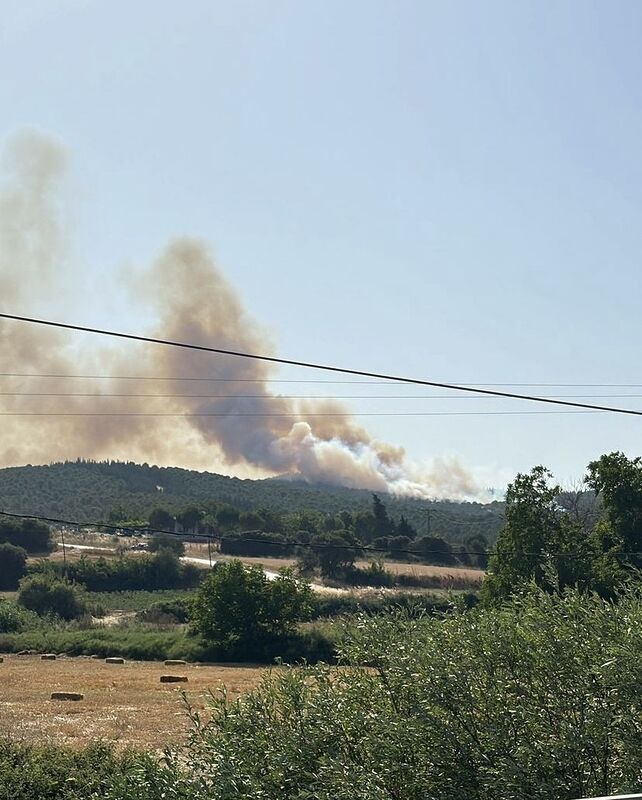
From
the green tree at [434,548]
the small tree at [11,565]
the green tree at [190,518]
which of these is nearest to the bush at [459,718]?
the small tree at [11,565]

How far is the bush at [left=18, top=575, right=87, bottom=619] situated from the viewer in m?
81.9

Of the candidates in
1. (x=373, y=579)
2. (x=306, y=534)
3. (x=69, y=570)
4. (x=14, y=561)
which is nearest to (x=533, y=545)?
(x=373, y=579)

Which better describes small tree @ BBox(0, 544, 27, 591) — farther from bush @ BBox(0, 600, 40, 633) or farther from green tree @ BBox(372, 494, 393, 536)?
green tree @ BBox(372, 494, 393, 536)

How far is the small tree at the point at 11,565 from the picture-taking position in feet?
340

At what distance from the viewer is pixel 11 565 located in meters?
106

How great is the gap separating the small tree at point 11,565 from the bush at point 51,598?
1940 centimetres

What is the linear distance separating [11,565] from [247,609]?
2062 inches

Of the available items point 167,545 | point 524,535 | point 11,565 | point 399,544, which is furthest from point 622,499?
point 167,545

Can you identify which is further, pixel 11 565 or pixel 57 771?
pixel 11 565

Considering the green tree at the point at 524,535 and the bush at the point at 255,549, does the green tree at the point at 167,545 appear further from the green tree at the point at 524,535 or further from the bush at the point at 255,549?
the green tree at the point at 524,535

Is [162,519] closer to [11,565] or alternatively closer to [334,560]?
[11,565]

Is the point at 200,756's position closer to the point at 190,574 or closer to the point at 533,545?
the point at 533,545

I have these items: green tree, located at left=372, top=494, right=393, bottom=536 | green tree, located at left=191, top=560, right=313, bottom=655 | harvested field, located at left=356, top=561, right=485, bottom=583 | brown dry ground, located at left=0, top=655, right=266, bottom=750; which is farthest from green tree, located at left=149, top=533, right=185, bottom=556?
brown dry ground, located at left=0, top=655, right=266, bottom=750

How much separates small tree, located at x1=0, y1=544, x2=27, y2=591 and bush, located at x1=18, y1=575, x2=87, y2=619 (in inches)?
764
